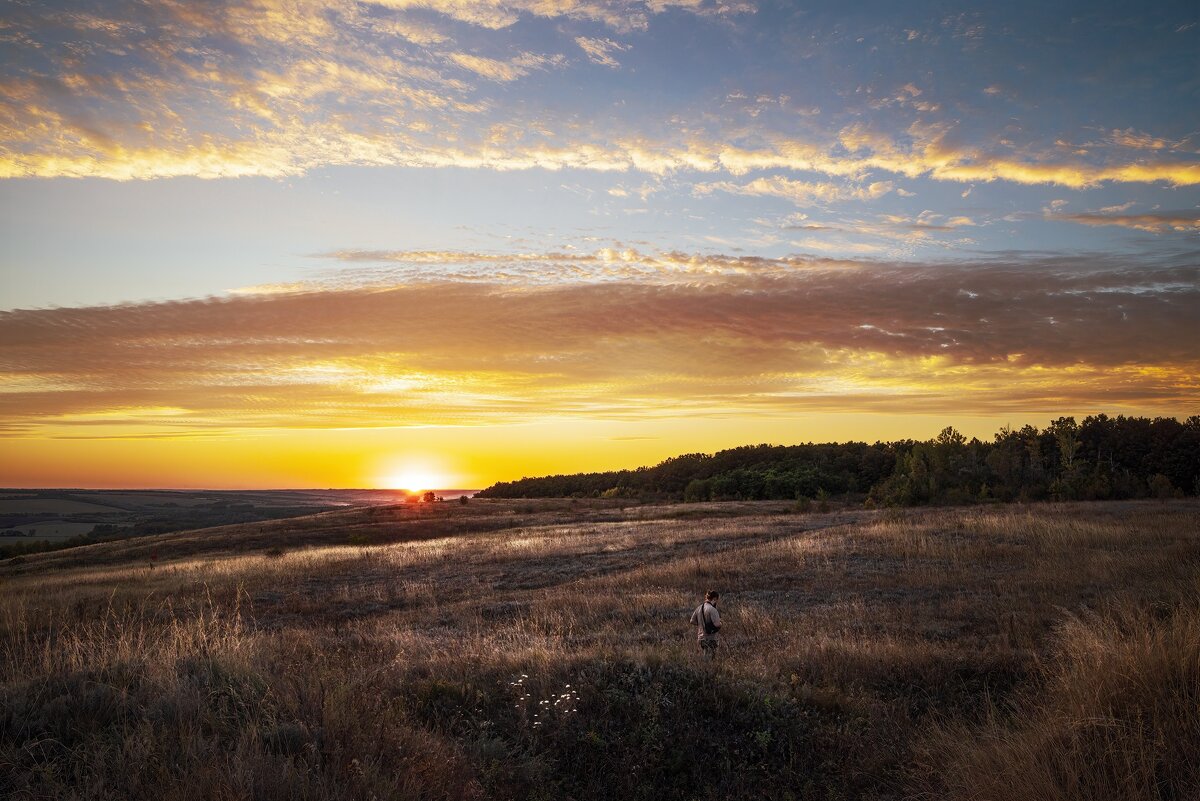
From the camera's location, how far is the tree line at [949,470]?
6881 cm

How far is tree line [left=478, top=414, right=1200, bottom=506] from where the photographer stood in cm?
6881

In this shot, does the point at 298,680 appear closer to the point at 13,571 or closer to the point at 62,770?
the point at 62,770

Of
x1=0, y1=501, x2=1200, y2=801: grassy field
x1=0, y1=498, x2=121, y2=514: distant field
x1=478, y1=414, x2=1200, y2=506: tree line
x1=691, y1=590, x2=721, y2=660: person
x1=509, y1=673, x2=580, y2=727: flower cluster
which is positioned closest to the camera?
x1=0, y1=501, x2=1200, y2=801: grassy field

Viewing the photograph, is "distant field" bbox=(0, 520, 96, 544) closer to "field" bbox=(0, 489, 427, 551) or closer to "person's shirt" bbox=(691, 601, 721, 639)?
"field" bbox=(0, 489, 427, 551)

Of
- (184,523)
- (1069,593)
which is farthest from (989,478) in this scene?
(184,523)

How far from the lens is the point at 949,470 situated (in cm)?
7781

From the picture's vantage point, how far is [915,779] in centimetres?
750

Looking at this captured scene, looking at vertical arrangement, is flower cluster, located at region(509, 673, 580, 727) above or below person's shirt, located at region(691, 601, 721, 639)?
below

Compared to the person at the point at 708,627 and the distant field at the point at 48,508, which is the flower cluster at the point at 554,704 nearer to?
the person at the point at 708,627

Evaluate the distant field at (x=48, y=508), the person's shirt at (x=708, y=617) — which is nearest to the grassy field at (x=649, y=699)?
the person's shirt at (x=708, y=617)

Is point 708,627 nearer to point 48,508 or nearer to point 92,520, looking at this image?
point 92,520

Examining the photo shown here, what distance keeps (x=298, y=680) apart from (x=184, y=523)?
10855 cm

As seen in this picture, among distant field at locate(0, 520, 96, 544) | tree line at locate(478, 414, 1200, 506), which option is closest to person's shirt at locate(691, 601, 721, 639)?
tree line at locate(478, 414, 1200, 506)

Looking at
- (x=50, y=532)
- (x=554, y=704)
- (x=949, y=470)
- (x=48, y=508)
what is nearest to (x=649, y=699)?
(x=554, y=704)
